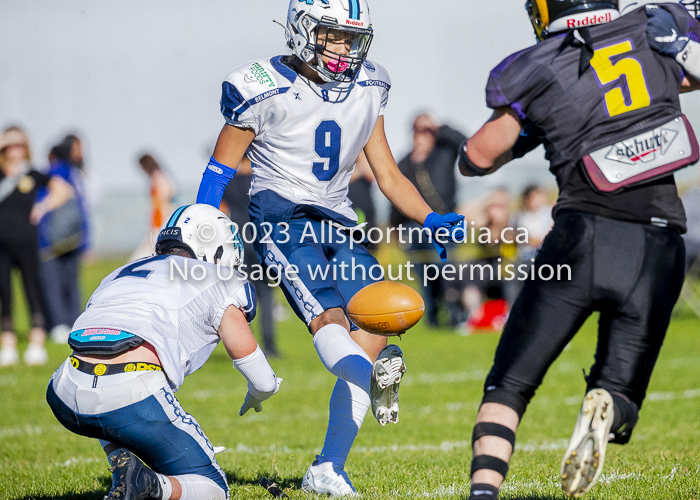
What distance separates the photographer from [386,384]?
3.12m

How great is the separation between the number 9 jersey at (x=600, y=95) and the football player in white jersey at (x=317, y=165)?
0.89 m

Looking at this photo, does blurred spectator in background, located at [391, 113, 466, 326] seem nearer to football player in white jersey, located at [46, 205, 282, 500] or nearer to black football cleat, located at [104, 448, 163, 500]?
football player in white jersey, located at [46, 205, 282, 500]

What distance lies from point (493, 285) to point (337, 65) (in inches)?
339

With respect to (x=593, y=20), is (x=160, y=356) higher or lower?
lower

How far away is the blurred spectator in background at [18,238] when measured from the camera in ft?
29.0

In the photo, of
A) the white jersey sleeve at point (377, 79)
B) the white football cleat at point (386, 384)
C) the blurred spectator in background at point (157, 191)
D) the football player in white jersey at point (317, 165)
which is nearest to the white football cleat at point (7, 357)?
the blurred spectator in background at point (157, 191)

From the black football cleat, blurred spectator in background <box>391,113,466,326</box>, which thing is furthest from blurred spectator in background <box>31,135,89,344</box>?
the black football cleat

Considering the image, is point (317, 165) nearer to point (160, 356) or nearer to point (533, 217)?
point (160, 356)

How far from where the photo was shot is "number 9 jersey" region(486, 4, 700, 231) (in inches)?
108

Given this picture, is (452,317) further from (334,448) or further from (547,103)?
(547,103)

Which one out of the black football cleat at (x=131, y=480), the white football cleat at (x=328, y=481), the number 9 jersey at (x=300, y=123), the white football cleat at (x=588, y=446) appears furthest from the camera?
the number 9 jersey at (x=300, y=123)

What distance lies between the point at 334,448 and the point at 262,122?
1.54m

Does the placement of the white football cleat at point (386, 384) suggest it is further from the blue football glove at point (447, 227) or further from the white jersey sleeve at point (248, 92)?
the white jersey sleeve at point (248, 92)

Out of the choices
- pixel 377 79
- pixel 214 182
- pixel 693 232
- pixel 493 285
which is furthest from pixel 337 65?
pixel 693 232
